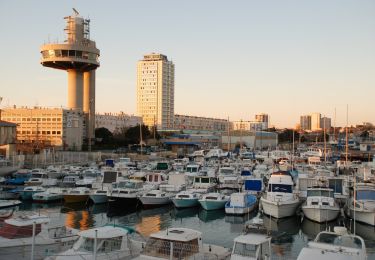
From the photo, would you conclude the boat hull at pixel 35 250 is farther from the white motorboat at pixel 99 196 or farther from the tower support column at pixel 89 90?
the tower support column at pixel 89 90

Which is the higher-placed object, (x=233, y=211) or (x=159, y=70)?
(x=159, y=70)

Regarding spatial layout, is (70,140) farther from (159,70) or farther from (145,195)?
(159,70)

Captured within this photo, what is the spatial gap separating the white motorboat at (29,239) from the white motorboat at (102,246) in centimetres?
179

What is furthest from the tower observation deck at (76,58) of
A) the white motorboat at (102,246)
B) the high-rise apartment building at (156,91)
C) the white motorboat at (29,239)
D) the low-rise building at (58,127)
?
the high-rise apartment building at (156,91)

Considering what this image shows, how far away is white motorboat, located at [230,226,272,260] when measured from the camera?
1245 cm

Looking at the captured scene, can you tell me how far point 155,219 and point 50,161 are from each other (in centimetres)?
3045

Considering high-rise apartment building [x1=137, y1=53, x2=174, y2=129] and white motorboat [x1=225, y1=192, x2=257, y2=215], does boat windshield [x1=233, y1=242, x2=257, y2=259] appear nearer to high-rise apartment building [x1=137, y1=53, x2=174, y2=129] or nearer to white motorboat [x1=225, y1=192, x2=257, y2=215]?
white motorboat [x1=225, y1=192, x2=257, y2=215]

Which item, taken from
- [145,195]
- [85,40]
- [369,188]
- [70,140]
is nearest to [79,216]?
[145,195]

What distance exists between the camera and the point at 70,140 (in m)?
81.4

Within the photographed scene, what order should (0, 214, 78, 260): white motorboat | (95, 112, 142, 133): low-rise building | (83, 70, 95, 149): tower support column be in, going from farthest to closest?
(95, 112, 142, 133): low-rise building, (83, 70, 95, 149): tower support column, (0, 214, 78, 260): white motorboat

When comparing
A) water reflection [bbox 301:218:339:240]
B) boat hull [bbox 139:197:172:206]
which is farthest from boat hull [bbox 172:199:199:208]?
water reflection [bbox 301:218:339:240]

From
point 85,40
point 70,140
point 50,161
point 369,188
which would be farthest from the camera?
point 85,40

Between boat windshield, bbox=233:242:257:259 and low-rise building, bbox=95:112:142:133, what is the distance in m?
131

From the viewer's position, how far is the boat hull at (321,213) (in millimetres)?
23281
